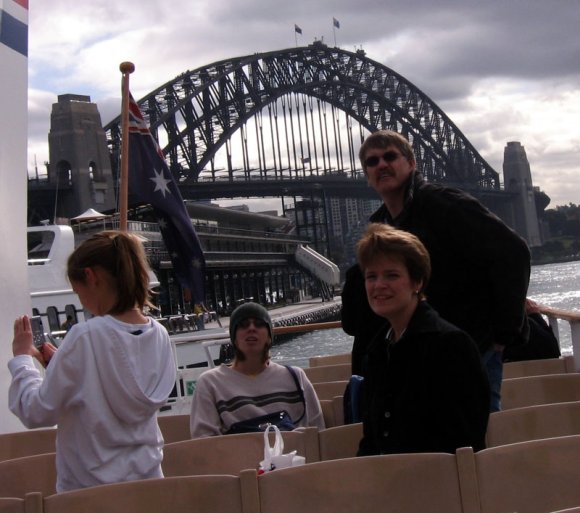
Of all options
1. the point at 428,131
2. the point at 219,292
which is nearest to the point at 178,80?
the point at 219,292

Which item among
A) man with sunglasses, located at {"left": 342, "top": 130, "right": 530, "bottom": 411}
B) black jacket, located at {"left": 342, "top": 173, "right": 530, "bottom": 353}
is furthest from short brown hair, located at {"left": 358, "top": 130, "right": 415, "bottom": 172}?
black jacket, located at {"left": 342, "top": 173, "right": 530, "bottom": 353}

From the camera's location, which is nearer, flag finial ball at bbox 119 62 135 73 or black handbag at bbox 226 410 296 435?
black handbag at bbox 226 410 296 435

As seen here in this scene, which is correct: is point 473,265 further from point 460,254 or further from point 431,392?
point 431,392

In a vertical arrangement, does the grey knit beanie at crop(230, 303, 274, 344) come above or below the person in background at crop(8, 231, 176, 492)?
above

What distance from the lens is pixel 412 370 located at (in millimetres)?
2057

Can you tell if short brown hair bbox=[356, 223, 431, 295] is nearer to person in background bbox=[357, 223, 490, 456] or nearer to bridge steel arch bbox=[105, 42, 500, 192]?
person in background bbox=[357, 223, 490, 456]

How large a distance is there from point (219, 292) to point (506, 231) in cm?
3916

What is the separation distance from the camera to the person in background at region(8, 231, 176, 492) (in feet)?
6.41


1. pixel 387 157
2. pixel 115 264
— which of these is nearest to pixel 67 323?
pixel 387 157

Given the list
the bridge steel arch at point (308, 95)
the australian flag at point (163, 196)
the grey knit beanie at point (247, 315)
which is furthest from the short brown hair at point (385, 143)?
the bridge steel arch at point (308, 95)

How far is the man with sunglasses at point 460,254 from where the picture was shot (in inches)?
103

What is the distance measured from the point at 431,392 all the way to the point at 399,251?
12.8 inches

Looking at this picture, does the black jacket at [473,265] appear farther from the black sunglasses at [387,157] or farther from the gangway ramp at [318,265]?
A: the gangway ramp at [318,265]

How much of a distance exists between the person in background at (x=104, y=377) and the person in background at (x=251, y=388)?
91 centimetres
